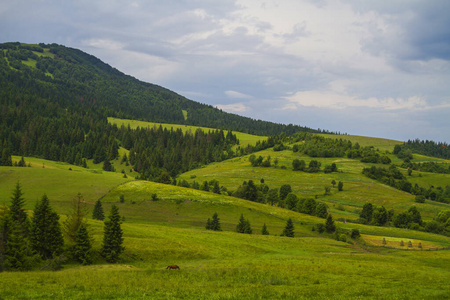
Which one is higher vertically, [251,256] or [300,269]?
[300,269]

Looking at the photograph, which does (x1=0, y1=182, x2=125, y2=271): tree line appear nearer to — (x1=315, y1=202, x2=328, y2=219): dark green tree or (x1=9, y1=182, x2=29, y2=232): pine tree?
(x1=9, y1=182, x2=29, y2=232): pine tree

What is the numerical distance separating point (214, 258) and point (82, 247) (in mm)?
20596

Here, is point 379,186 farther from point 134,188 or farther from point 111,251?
point 111,251

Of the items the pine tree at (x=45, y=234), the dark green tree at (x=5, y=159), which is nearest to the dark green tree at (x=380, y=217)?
the pine tree at (x=45, y=234)

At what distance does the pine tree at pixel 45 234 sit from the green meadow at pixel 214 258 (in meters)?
5.00

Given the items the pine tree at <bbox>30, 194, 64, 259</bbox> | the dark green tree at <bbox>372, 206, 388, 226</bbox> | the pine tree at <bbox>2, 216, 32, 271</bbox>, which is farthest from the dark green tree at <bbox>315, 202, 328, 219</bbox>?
the pine tree at <bbox>2, 216, 32, 271</bbox>

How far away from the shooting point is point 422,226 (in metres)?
123

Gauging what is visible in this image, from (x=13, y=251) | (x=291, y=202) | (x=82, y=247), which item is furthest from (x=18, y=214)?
(x=291, y=202)

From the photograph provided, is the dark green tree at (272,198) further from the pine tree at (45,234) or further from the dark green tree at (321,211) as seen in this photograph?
the pine tree at (45,234)

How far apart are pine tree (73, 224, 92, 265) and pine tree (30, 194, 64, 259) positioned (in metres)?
3.06

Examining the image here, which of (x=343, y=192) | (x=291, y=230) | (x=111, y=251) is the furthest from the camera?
(x=343, y=192)

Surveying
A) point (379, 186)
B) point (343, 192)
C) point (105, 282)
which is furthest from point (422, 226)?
point (105, 282)

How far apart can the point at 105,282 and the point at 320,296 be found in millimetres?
18586

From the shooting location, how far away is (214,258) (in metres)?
48.5
